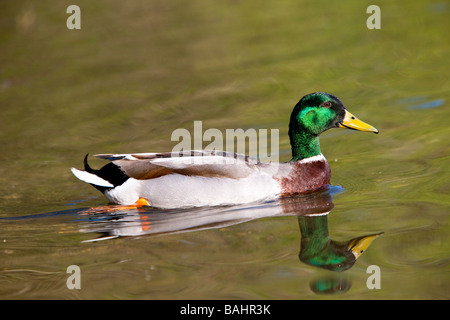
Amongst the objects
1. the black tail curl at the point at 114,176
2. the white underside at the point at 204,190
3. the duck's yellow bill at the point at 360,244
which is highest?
the black tail curl at the point at 114,176

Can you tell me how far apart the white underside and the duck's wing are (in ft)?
0.20

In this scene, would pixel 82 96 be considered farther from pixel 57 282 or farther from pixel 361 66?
pixel 57 282

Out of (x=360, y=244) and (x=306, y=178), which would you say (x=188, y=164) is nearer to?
(x=306, y=178)

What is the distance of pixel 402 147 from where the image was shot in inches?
326

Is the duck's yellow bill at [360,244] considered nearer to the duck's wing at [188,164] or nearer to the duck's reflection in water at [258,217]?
the duck's reflection in water at [258,217]

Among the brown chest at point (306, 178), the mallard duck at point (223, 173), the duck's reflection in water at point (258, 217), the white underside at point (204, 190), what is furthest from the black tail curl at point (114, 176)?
the brown chest at point (306, 178)

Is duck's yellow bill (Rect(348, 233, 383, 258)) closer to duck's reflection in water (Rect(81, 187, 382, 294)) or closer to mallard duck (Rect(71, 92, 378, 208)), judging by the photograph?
duck's reflection in water (Rect(81, 187, 382, 294))

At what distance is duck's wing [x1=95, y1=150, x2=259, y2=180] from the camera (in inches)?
285

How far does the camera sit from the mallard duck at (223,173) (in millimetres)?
7203

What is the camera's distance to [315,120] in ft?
24.6

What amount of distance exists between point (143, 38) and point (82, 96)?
3.09m

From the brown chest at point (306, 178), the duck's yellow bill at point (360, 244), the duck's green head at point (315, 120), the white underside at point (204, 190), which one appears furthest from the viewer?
the duck's green head at point (315, 120)

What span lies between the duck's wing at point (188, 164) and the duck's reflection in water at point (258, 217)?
39 cm

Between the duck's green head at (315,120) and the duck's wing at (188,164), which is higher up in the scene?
the duck's green head at (315,120)
